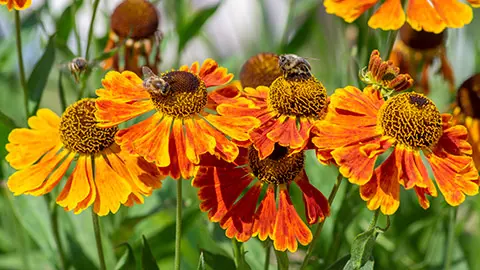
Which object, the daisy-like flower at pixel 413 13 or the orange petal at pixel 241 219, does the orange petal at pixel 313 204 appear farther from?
the daisy-like flower at pixel 413 13

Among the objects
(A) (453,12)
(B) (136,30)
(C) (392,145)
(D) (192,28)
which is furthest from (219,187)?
(D) (192,28)

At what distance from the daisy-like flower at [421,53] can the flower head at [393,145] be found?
89 cm

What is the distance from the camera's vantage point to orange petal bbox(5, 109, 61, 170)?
46.1 inches

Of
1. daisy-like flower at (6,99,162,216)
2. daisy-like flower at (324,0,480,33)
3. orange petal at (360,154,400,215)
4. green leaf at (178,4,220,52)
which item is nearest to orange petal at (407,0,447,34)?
daisy-like flower at (324,0,480,33)

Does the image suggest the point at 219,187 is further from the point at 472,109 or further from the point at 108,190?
the point at 472,109

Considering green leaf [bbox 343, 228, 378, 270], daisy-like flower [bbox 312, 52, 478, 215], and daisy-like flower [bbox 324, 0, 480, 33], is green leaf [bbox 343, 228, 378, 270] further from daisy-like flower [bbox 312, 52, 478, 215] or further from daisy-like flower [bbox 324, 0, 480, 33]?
daisy-like flower [bbox 324, 0, 480, 33]

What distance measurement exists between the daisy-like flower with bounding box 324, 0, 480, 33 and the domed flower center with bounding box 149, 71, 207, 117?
27 centimetres

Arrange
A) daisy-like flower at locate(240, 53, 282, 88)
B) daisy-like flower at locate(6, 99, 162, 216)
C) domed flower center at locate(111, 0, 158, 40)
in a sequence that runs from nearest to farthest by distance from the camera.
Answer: daisy-like flower at locate(6, 99, 162, 216) < daisy-like flower at locate(240, 53, 282, 88) < domed flower center at locate(111, 0, 158, 40)

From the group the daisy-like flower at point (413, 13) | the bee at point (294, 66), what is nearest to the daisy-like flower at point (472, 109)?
the daisy-like flower at point (413, 13)

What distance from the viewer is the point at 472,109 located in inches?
61.0

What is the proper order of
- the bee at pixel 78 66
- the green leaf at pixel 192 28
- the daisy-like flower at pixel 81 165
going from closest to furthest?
the daisy-like flower at pixel 81 165
the bee at pixel 78 66
the green leaf at pixel 192 28

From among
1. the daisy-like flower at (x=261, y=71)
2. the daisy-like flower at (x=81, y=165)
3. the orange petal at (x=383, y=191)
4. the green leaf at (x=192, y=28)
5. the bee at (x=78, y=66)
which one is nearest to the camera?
the orange petal at (x=383, y=191)

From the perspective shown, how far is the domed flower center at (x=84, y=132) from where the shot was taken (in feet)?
3.89

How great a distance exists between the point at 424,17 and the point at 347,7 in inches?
5.3
